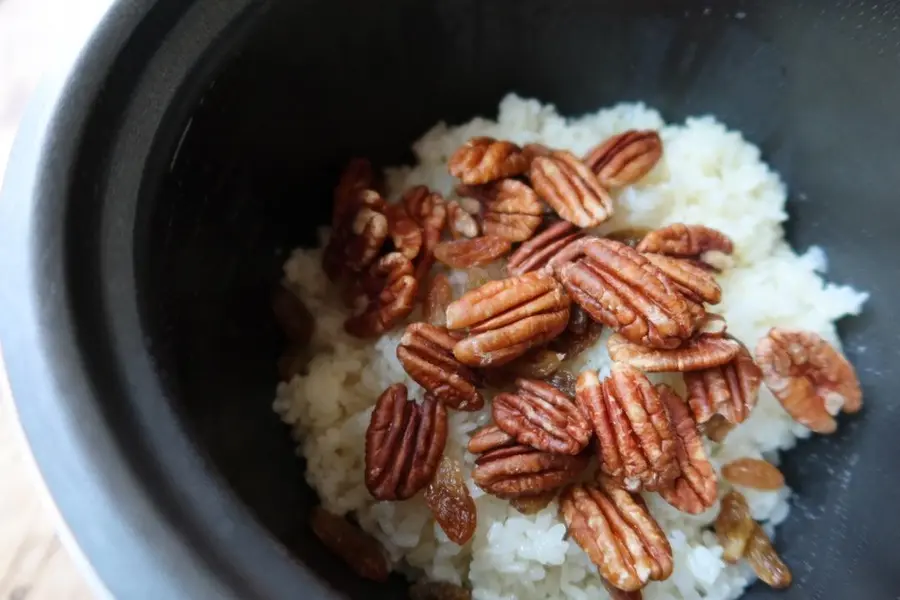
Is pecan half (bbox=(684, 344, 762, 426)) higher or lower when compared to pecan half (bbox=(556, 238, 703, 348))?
lower

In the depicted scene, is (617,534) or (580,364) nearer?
(617,534)

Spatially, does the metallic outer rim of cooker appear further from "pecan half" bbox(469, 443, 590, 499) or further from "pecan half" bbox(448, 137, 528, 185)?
"pecan half" bbox(448, 137, 528, 185)

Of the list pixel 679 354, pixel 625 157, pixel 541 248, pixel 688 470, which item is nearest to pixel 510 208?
pixel 541 248

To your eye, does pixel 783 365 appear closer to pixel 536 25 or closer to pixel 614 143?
pixel 614 143

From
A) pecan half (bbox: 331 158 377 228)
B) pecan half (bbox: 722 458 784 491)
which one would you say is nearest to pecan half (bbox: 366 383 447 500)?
pecan half (bbox: 331 158 377 228)

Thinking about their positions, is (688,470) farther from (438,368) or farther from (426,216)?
(426,216)

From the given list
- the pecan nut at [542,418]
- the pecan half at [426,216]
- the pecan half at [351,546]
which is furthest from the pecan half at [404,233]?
the pecan half at [351,546]
